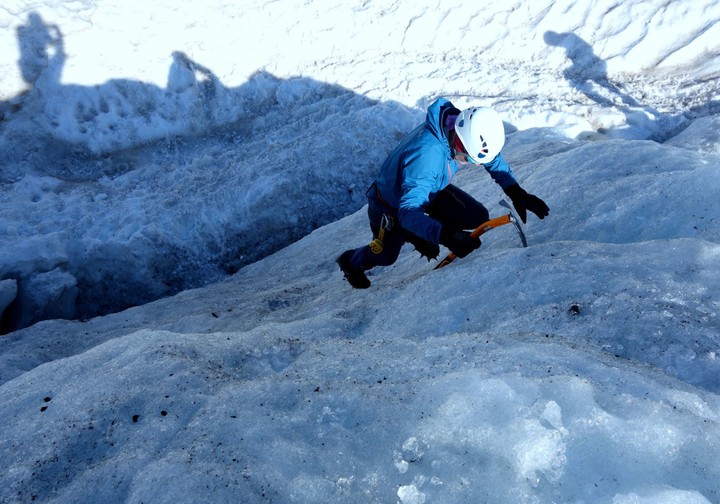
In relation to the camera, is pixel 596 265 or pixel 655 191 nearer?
pixel 596 265

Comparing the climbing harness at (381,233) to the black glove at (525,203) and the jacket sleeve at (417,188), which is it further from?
the black glove at (525,203)

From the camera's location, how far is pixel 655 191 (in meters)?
4.60

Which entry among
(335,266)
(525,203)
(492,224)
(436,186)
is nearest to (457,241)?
(492,224)

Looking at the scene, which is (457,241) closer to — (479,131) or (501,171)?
(479,131)

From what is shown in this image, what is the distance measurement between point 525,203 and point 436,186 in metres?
0.84

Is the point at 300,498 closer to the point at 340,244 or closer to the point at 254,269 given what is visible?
the point at 340,244

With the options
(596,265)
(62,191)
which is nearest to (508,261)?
(596,265)

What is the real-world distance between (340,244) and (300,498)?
5.17 m

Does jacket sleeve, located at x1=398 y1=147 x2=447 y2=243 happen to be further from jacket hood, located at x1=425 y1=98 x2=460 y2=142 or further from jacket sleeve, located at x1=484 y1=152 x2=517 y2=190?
jacket sleeve, located at x1=484 y1=152 x2=517 y2=190

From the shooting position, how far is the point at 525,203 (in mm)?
4965

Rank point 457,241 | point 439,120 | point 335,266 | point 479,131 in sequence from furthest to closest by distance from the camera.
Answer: point 335,266
point 439,120
point 479,131
point 457,241

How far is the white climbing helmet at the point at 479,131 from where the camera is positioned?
4.39m

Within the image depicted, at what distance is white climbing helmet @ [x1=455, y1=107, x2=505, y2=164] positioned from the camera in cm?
439

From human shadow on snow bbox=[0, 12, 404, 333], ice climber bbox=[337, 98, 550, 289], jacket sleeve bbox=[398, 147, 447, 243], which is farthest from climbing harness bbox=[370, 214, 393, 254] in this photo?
human shadow on snow bbox=[0, 12, 404, 333]
